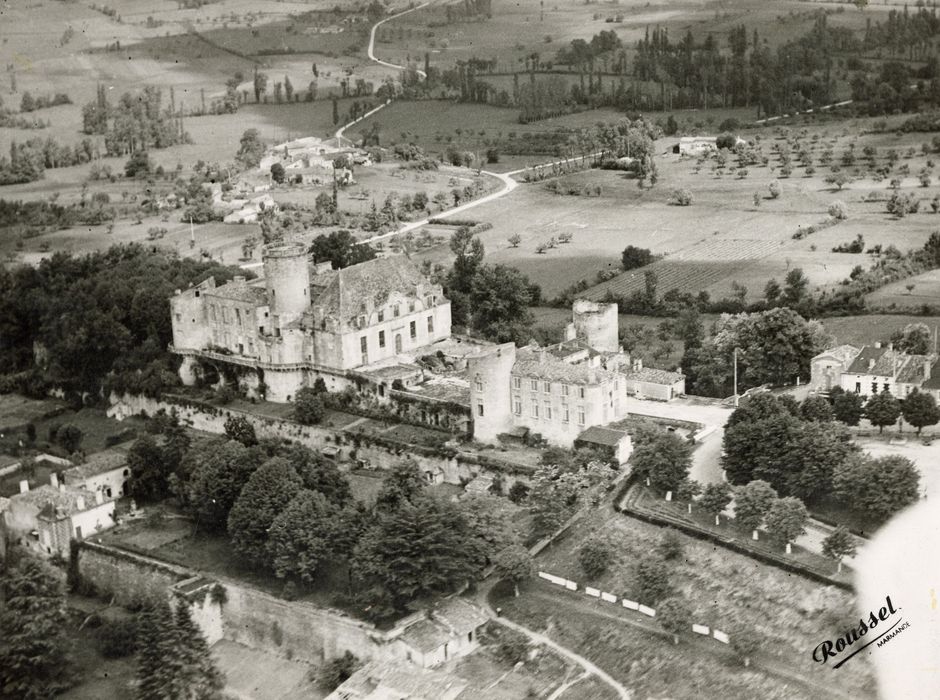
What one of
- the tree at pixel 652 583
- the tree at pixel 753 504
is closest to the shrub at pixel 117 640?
the tree at pixel 652 583

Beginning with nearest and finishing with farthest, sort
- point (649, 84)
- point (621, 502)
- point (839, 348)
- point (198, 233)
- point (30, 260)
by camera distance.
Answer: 1. point (621, 502)
2. point (839, 348)
3. point (30, 260)
4. point (198, 233)
5. point (649, 84)

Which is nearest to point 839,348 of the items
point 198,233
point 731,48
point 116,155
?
point 198,233

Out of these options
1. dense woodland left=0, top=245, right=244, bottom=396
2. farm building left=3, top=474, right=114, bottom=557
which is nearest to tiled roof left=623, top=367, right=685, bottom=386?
dense woodland left=0, top=245, right=244, bottom=396

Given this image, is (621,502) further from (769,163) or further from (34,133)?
(34,133)

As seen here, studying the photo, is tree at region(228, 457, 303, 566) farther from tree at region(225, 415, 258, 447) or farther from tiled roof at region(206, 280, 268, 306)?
tiled roof at region(206, 280, 268, 306)

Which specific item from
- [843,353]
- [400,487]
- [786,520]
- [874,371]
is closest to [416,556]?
[400,487]
